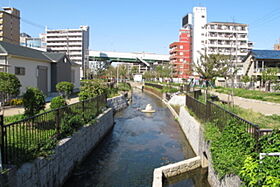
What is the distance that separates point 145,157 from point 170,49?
322 ft

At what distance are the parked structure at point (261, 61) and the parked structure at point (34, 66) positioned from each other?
120 ft

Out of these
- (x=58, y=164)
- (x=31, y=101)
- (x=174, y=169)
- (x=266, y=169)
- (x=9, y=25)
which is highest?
(x=9, y=25)

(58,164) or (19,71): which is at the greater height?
(19,71)

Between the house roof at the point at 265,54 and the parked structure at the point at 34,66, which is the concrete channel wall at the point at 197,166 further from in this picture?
the house roof at the point at 265,54

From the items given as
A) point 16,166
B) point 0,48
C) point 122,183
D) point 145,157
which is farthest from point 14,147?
point 0,48

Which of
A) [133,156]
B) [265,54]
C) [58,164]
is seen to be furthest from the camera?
[265,54]

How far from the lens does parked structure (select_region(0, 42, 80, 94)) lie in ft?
61.1

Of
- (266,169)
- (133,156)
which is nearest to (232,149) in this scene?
(266,169)

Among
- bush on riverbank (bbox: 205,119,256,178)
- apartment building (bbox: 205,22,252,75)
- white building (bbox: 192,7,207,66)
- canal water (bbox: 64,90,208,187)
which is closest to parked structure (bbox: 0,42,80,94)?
canal water (bbox: 64,90,208,187)

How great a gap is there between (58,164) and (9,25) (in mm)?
96829

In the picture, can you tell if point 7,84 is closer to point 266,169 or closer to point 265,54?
point 266,169

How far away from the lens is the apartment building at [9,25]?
3460 inches

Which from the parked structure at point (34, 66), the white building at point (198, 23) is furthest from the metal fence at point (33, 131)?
the white building at point (198, 23)

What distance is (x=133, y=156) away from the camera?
1219 centimetres
